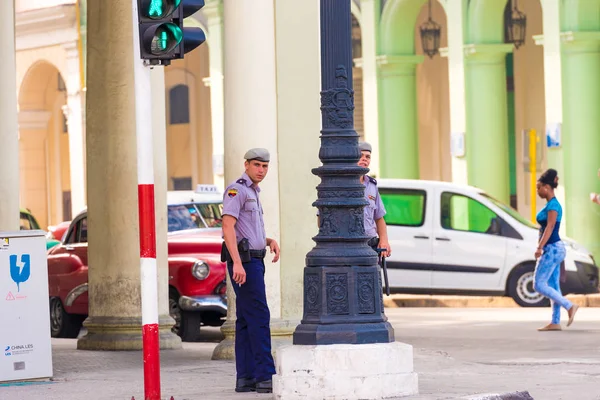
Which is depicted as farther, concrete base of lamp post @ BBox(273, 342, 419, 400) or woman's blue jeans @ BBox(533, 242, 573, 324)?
woman's blue jeans @ BBox(533, 242, 573, 324)

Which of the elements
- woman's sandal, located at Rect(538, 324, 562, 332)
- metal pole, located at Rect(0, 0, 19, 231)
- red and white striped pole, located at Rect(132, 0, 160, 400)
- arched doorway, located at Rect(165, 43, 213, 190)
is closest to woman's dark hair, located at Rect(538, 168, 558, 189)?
woman's sandal, located at Rect(538, 324, 562, 332)

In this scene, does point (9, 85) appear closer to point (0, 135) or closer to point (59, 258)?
point (0, 135)

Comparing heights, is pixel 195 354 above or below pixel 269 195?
below

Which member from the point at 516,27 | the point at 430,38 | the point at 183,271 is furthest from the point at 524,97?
the point at 183,271

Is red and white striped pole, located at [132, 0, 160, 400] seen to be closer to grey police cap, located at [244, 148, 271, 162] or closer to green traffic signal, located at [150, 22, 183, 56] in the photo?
green traffic signal, located at [150, 22, 183, 56]

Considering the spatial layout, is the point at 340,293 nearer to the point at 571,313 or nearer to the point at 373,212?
the point at 373,212

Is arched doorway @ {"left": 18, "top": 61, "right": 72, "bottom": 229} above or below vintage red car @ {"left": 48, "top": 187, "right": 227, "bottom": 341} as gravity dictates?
above

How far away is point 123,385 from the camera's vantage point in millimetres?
12359

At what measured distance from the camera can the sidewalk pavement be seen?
11.4 metres

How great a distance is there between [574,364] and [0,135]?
21.5 feet

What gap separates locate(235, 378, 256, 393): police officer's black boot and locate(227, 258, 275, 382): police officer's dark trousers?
2cm

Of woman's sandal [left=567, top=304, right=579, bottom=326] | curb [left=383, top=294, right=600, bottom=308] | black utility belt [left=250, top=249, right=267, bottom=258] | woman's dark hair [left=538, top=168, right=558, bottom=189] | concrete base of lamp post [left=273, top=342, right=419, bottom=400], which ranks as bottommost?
curb [left=383, top=294, right=600, bottom=308]

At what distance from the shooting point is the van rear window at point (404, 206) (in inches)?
920

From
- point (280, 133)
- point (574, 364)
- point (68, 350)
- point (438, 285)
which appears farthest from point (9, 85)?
point (438, 285)
